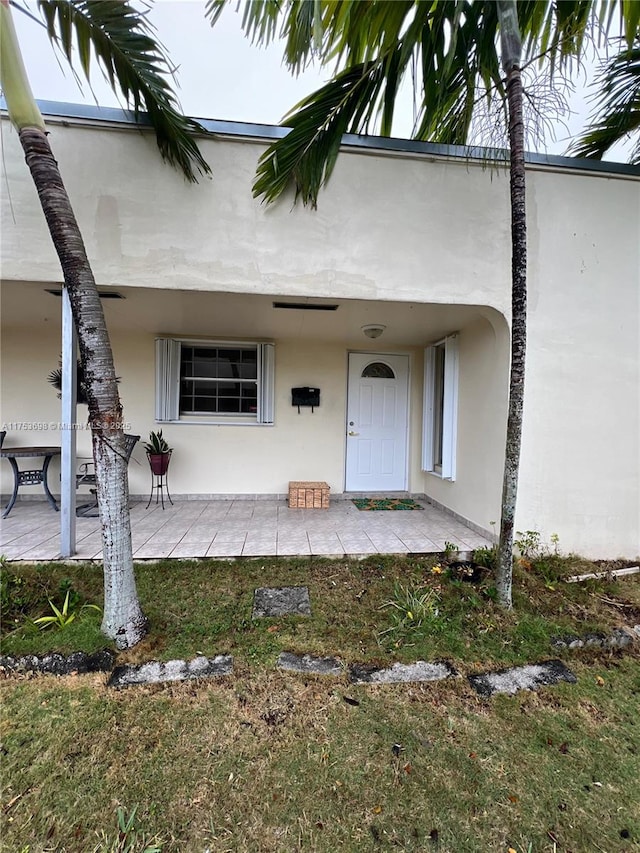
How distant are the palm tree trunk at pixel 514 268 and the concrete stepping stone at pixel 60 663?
108 inches

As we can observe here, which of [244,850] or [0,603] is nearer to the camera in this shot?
[244,850]

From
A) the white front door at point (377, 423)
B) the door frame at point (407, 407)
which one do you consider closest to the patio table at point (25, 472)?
the door frame at point (407, 407)

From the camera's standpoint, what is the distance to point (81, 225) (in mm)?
3020

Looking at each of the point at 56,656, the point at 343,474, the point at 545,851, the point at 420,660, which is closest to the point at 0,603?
the point at 56,656

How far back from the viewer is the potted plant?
4.80 metres

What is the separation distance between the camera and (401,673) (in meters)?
2.09

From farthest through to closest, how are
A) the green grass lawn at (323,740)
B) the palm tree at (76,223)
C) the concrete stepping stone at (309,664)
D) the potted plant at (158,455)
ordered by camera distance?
the potted plant at (158,455), the concrete stepping stone at (309,664), the palm tree at (76,223), the green grass lawn at (323,740)

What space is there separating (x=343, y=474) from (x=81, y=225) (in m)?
4.30

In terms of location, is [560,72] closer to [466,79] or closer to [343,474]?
[466,79]

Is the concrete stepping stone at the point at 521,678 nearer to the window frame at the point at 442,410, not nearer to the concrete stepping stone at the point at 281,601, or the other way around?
the concrete stepping stone at the point at 281,601

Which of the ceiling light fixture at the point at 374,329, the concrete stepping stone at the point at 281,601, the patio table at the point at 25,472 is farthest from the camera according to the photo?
the ceiling light fixture at the point at 374,329

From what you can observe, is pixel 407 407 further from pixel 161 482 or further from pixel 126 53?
pixel 126 53

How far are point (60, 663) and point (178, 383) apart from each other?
370cm

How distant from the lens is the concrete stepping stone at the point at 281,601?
259cm
